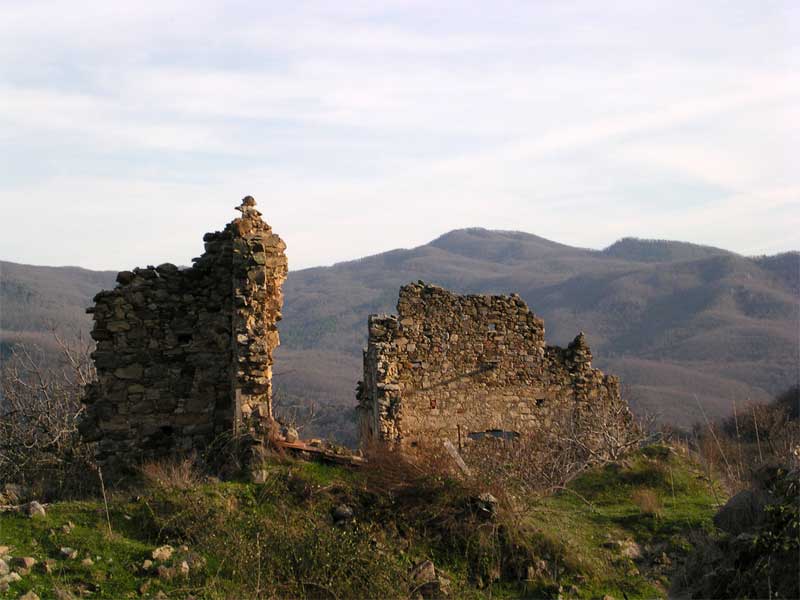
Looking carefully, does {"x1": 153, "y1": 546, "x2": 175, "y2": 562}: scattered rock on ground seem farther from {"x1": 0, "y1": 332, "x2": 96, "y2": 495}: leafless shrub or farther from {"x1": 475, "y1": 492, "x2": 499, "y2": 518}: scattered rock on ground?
{"x1": 475, "y1": 492, "x2": 499, "y2": 518}: scattered rock on ground

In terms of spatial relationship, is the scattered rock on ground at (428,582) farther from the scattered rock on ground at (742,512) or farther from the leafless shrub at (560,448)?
the leafless shrub at (560,448)

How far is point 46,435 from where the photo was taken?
1759cm

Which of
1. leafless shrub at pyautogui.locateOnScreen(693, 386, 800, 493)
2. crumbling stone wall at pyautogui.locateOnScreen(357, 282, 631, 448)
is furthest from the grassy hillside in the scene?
crumbling stone wall at pyautogui.locateOnScreen(357, 282, 631, 448)

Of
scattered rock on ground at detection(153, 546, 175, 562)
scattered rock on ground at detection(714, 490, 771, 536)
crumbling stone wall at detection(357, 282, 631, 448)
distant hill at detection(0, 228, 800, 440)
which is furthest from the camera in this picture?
distant hill at detection(0, 228, 800, 440)

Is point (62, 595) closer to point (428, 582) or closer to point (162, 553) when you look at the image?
point (162, 553)

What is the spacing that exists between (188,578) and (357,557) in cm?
154

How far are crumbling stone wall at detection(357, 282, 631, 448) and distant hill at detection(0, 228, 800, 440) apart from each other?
47.1m

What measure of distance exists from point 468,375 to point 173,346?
679cm

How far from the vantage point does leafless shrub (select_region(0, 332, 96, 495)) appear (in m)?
13.5

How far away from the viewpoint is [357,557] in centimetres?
1040

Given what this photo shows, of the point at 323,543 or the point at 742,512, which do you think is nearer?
the point at 323,543

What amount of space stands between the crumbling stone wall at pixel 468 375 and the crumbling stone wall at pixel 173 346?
4.99 metres

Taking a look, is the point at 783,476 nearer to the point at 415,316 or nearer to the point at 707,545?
the point at 707,545

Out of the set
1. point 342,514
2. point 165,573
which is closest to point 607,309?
point 342,514
